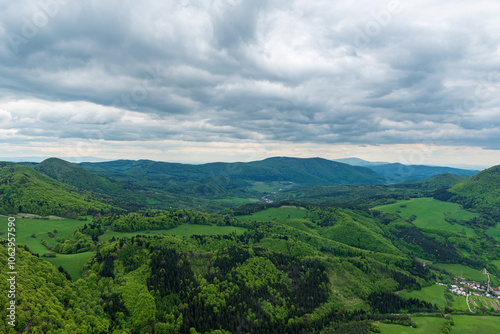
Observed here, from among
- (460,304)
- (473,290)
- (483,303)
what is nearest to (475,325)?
(460,304)

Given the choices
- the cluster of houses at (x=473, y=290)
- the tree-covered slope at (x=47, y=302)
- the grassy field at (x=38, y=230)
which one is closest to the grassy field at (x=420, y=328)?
the cluster of houses at (x=473, y=290)

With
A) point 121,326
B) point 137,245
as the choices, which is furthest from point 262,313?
point 137,245

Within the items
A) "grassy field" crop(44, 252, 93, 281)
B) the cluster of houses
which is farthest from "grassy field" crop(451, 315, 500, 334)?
"grassy field" crop(44, 252, 93, 281)

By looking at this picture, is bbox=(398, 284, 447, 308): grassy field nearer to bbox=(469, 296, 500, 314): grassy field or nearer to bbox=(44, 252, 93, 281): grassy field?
bbox=(469, 296, 500, 314): grassy field

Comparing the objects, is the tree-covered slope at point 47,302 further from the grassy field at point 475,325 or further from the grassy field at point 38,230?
the grassy field at point 475,325

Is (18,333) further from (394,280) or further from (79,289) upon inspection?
(394,280)
